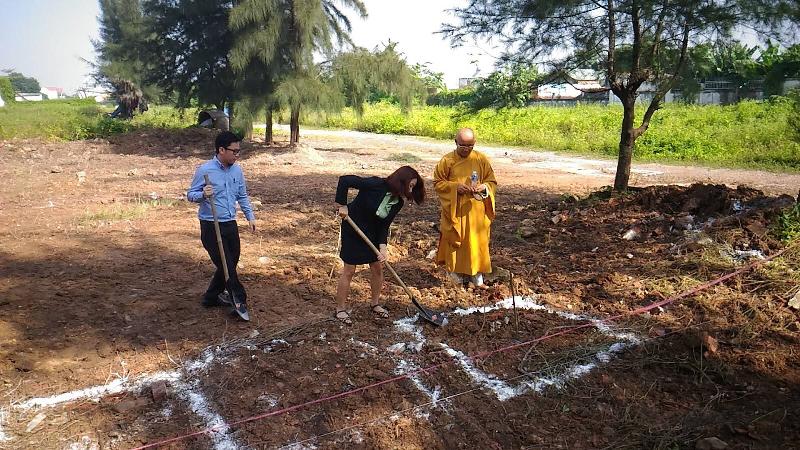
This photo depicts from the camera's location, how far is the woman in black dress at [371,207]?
3881 millimetres

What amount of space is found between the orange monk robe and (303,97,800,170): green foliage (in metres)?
3.52

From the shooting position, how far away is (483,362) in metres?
3.71

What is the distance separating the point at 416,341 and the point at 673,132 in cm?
1664

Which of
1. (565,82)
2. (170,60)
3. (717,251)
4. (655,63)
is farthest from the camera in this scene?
(170,60)

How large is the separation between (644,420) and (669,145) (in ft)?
51.4

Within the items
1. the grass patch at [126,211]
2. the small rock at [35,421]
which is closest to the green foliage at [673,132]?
the grass patch at [126,211]

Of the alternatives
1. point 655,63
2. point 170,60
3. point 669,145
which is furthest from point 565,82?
point 170,60

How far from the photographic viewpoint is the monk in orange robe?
4.95m

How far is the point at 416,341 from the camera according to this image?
158 inches

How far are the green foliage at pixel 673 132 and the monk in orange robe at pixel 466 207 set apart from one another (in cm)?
353

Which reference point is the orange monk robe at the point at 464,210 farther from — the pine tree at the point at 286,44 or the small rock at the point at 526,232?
the pine tree at the point at 286,44

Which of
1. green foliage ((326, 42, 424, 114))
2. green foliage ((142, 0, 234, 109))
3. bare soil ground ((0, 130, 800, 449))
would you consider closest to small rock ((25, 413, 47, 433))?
bare soil ground ((0, 130, 800, 449))

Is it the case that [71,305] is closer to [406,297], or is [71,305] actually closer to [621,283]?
[406,297]

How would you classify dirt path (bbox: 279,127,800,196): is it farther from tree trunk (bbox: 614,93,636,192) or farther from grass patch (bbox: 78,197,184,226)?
grass patch (bbox: 78,197,184,226)
